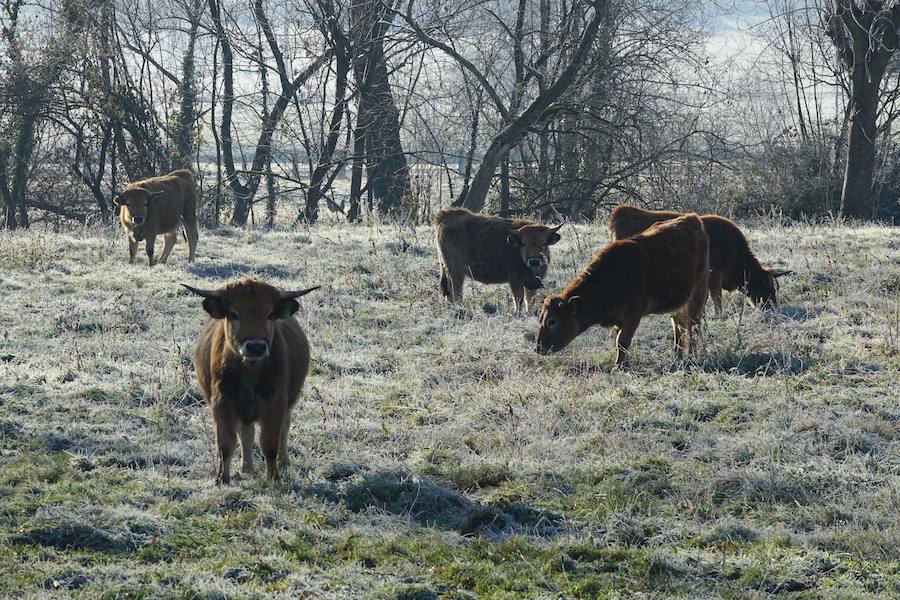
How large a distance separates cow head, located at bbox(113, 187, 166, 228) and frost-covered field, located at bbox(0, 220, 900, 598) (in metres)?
3.57

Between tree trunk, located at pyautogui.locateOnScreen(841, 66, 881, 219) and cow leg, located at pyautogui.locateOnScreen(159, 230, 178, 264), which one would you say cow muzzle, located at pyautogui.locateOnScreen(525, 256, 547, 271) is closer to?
cow leg, located at pyautogui.locateOnScreen(159, 230, 178, 264)

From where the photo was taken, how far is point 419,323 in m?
13.3

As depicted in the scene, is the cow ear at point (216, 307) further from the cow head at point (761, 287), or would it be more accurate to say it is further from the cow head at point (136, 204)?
the cow head at point (136, 204)

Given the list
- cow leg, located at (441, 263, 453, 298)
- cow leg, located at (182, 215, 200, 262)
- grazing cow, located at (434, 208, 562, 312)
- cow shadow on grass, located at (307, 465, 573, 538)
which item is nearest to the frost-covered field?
cow shadow on grass, located at (307, 465, 573, 538)

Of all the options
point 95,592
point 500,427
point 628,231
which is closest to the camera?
point 95,592

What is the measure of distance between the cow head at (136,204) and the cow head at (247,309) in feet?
34.7

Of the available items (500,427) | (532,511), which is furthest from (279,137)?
(532,511)

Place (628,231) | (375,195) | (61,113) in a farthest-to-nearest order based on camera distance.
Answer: (375,195), (61,113), (628,231)

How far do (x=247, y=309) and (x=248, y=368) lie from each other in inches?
18.3

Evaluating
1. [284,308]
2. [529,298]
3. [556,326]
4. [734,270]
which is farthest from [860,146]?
[284,308]

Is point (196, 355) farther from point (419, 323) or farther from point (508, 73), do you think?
point (508, 73)

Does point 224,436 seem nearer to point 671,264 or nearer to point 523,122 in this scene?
point 671,264

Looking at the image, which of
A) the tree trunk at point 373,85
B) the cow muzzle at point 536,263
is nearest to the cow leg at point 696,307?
the cow muzzle at point 536,263

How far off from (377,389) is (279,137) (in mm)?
20696
